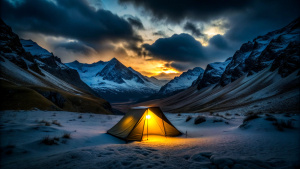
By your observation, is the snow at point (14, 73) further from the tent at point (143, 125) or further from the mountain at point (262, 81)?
the mountain at point (262, 81)

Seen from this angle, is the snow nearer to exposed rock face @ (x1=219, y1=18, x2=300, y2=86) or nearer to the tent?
the tent

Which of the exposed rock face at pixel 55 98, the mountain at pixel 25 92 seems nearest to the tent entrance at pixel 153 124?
the mountain at pixel 25 92

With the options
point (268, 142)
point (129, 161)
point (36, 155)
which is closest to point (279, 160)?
point (268, 142)

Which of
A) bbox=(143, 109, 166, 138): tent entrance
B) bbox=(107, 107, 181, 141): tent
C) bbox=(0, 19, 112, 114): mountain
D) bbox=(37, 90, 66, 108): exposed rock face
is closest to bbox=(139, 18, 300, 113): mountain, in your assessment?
bbox=(107, 107, 181, 141): tent

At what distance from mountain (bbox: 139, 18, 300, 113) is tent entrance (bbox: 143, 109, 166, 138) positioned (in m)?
23.4

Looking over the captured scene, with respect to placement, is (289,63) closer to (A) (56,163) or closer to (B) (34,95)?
(A) (56,163)

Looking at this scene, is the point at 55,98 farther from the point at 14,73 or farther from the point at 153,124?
the point at 153,124

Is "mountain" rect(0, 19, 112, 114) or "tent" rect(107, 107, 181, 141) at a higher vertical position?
"mountain" rect(0, 19, 112, 114)

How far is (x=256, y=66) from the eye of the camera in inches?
3243

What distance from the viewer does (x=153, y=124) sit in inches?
437

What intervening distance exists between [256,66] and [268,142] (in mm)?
96921

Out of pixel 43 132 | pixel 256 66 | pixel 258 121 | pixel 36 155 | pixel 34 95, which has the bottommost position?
pixel 36 155

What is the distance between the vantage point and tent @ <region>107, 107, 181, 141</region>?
9906 millimetres

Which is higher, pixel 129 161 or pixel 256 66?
pixel 256 66
